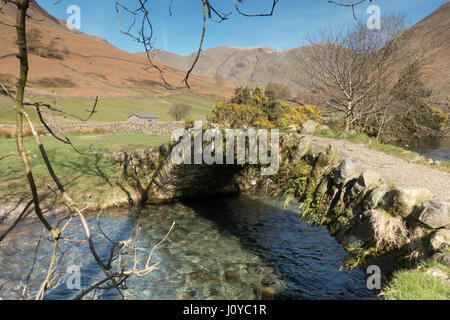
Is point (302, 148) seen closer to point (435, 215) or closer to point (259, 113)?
point (435, 215)

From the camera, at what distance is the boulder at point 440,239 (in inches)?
147

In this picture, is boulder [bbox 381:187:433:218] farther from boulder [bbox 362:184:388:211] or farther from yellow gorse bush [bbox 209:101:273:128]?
yellow gorse bush [bbox 209:101:273:128]

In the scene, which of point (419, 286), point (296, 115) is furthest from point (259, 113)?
point (419, 286)

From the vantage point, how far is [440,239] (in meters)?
3.78

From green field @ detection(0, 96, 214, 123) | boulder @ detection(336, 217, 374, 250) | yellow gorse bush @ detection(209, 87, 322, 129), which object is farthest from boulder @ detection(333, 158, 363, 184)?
green field @ detection(0, 96, 214, 123)

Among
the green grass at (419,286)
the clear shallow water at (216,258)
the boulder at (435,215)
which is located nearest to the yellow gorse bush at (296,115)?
the clear shallow water at (216,258)

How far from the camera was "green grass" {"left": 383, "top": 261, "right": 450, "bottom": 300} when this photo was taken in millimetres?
3133

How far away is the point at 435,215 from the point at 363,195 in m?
1.40

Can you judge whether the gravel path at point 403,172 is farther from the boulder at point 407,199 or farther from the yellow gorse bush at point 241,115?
the yellow gorse bush at point 241,115

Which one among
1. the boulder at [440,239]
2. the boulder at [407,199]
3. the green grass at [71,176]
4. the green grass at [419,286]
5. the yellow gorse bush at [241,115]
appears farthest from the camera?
the yellow gorse bush at [241,115]

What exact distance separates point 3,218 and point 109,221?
3357 millimetres

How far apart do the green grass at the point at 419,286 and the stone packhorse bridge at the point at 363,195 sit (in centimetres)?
28

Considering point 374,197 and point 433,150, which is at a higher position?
point 433,150
